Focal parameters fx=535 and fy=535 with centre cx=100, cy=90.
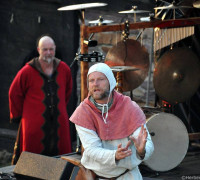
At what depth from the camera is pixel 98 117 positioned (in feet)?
13.3

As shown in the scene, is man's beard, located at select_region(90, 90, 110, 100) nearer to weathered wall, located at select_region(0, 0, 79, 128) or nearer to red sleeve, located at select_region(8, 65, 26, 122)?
red sleeve, located at select_region(8, 65, 26, 122)

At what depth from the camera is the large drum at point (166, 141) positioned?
6.59 m

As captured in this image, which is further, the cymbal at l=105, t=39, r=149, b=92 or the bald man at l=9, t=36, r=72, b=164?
the cymbal at l=105, t=39, r=149, b=92

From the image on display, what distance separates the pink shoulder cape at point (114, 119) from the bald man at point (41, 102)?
2444 millimetres

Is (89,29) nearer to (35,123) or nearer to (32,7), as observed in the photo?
(35,123)

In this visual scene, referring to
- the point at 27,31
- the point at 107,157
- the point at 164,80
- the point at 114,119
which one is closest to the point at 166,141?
the point at 164,80

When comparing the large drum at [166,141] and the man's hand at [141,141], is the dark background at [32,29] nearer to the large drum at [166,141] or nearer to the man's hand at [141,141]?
the large drum at [166,141]

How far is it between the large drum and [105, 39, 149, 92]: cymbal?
71 cm

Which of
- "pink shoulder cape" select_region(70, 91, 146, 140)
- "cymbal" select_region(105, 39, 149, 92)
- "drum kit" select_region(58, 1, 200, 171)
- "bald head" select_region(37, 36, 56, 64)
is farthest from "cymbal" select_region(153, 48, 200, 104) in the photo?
"pink shoulder cape" select_region(70, 91, 146, 140)

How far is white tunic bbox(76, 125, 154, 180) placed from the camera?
393 cm

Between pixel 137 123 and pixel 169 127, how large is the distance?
2.72 meters

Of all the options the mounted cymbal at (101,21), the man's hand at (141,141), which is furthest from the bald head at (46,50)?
the man's hand at (141,141)

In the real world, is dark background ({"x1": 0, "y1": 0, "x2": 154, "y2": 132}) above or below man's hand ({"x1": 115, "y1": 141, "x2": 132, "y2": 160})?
above

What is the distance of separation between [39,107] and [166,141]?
1.64m
